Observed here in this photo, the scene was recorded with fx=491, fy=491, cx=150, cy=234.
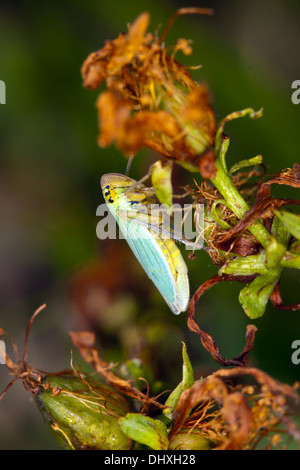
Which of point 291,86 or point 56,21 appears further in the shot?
point 56,21

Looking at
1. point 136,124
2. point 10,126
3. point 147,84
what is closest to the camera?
point 136,124

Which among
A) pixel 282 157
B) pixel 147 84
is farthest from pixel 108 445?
pixel 282 157

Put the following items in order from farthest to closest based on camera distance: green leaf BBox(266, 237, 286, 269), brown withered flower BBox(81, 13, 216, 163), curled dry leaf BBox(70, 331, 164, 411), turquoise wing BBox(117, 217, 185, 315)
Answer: turquoise wing BBox(117, 217, 185, 315), curled dry leaf BBox(70, 331, 164, 411), green leaf BBox(266, 237, 286, 269), brown withered flower BBox(81, 13, 216, 163)

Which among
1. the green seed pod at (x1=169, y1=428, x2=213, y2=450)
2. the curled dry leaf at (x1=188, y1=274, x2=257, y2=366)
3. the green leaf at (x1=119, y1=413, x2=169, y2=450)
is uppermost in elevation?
the curled dry leaf at (x1=188, y1=274, x2=257, y2=366)

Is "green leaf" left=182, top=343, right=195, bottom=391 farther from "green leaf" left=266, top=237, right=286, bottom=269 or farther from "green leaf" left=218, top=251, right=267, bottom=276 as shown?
"green leaf" left=266, top=237, right=286, bottom=269

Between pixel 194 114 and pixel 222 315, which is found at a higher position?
pixel 194 114

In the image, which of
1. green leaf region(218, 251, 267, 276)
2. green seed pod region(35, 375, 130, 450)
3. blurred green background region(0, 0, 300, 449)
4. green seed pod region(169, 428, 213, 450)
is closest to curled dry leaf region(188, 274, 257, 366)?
green leaf region(218, 251, 267, 276)

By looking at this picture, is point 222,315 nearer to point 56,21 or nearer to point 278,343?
point 278,343
